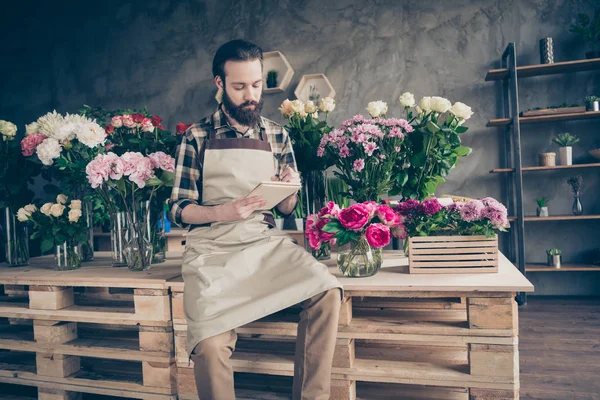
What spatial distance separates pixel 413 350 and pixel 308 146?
3.12 ft

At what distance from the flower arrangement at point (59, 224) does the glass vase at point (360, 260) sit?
45.4 inches

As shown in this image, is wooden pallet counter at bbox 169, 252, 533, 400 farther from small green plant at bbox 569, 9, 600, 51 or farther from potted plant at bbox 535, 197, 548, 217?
small green plant at bbox 569, 9, 600, 51

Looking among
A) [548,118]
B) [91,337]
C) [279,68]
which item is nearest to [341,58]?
[279,68]

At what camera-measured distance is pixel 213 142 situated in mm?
1703

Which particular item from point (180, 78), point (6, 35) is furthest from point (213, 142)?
point (6, 35)

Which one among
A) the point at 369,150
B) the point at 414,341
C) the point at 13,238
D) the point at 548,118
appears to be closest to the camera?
the point at 414,341

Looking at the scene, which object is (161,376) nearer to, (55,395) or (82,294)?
(55,395)

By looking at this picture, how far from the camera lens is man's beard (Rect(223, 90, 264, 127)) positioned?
1722 mm

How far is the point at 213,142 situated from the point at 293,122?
455 millimetres

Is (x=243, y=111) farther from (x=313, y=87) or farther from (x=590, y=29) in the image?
(x=590, y=29)

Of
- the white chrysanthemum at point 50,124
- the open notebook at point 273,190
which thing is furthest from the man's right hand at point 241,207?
the white chrysanthemum at point 50,124

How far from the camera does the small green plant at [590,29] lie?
3.46 meters

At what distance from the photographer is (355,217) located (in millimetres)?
1478

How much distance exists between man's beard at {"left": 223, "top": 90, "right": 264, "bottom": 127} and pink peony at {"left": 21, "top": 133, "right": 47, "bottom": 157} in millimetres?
Answer: 841
